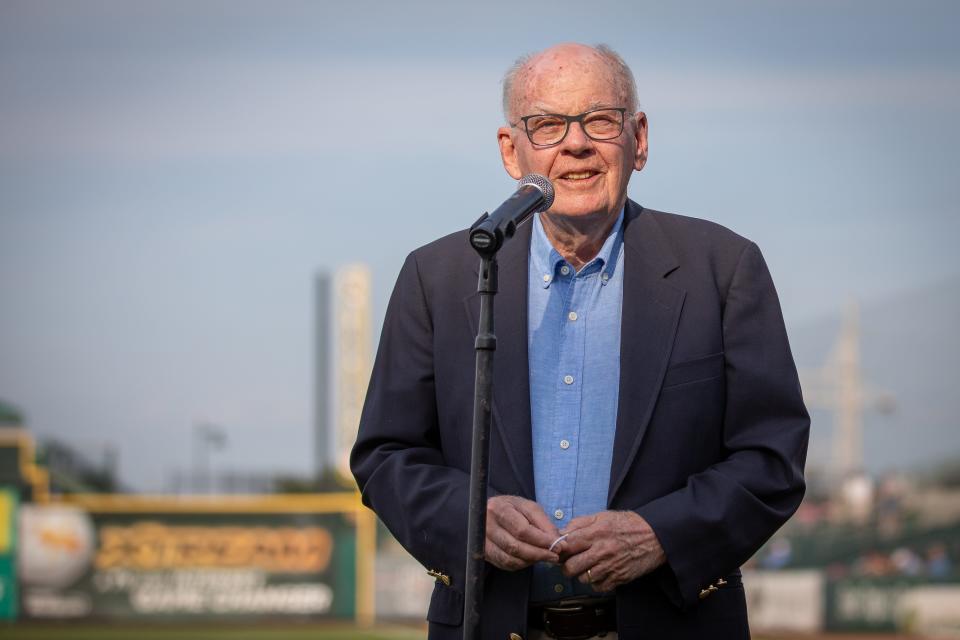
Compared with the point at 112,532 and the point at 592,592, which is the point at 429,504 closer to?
the point at 592,592

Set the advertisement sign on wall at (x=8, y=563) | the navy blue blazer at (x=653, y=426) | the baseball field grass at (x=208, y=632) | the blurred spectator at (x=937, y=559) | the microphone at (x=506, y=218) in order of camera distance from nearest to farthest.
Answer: the microphone at (x=506, y=218), the navy blue blazer at (x=653, y=426), the baseball field grass at (x=208, y=632), the advertisement sign on wall at (x=8, y=563), the blurred spectator at (x=937, y=559)

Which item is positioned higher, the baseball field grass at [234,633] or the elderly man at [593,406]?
the elderly man at [593,406]

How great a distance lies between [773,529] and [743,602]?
0.22 metres

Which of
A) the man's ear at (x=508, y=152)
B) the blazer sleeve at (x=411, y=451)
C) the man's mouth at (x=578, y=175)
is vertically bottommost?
the blazer sleeve at (x=411, y=451)

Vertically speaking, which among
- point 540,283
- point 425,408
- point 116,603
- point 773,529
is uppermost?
point 540,283

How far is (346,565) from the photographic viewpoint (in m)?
25.8

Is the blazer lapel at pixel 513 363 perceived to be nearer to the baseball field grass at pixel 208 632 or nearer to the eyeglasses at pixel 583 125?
the eyeglasses at pixel 583 125

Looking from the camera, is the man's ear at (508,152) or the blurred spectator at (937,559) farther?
the blurred spectator at (937,559)

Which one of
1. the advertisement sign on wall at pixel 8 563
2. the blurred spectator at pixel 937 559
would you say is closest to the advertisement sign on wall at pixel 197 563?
the advertisement sign on wall at pixel 8 563

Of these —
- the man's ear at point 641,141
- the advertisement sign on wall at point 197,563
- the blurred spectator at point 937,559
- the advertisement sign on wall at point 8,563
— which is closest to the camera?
the man's ear at point 641,141

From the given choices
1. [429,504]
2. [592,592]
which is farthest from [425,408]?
[592,592]

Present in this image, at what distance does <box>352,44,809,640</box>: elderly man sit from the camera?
2.74 m

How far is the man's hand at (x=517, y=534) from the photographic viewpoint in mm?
2652

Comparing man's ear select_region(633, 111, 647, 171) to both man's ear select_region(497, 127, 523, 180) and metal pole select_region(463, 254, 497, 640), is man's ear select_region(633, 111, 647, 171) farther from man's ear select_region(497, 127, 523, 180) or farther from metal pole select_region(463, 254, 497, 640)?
metal pole select_region(463, 254, 497, 640)
